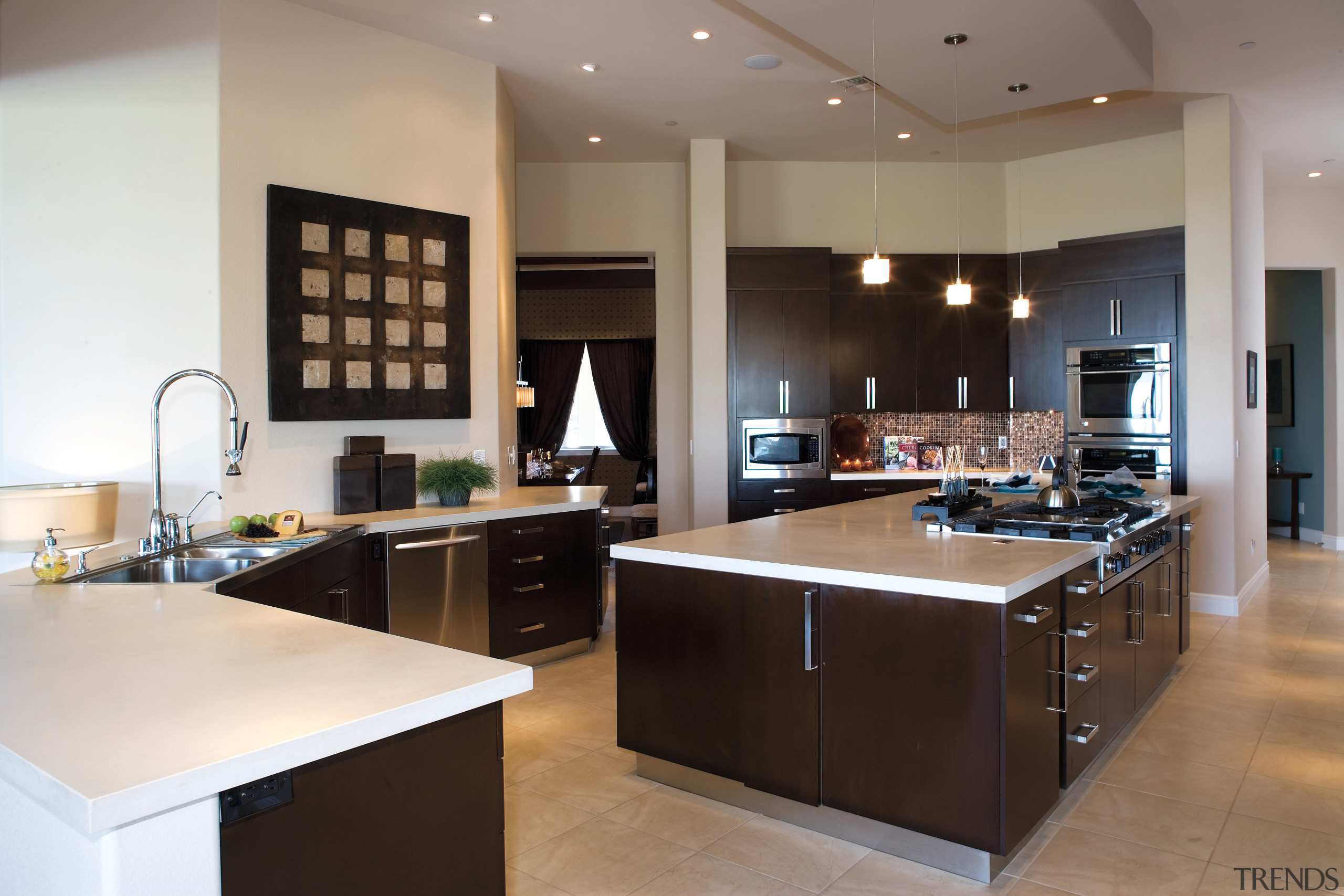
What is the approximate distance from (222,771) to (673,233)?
6.19 m

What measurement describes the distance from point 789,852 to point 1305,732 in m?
2.46

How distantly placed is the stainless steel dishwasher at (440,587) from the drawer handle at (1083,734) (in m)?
2.49

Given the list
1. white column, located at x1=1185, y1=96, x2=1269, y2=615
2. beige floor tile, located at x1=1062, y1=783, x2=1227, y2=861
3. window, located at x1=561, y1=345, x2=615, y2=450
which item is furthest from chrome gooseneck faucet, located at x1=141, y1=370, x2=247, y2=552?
window, located at x1=561, y1=345, x2=615, y2=450

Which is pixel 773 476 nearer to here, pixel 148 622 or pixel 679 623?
pixel 679 623

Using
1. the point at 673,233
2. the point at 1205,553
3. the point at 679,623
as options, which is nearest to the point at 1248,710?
the point at 1205,553

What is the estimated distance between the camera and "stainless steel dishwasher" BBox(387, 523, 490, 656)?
3762 millimetres

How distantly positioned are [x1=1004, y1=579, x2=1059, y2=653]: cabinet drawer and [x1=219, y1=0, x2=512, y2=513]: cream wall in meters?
3.14

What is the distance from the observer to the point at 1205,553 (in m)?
5.77

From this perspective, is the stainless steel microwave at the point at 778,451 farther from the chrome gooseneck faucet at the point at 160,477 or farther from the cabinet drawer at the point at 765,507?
the chrome gooseneck faucet at the point at 160,477

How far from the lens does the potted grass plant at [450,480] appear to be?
4.25m

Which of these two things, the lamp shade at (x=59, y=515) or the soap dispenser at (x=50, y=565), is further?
the lamp shade at (x=59, y=515)

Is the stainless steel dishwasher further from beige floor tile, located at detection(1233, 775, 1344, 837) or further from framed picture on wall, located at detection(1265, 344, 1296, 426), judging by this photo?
framed picture on wall, located at detection(1265, 344, 1296, 426)

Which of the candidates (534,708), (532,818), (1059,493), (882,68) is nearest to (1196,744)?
(1059,493)

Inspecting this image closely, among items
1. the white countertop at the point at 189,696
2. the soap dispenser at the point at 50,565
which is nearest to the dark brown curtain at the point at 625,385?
the soap dispenser at the point at 50,565
